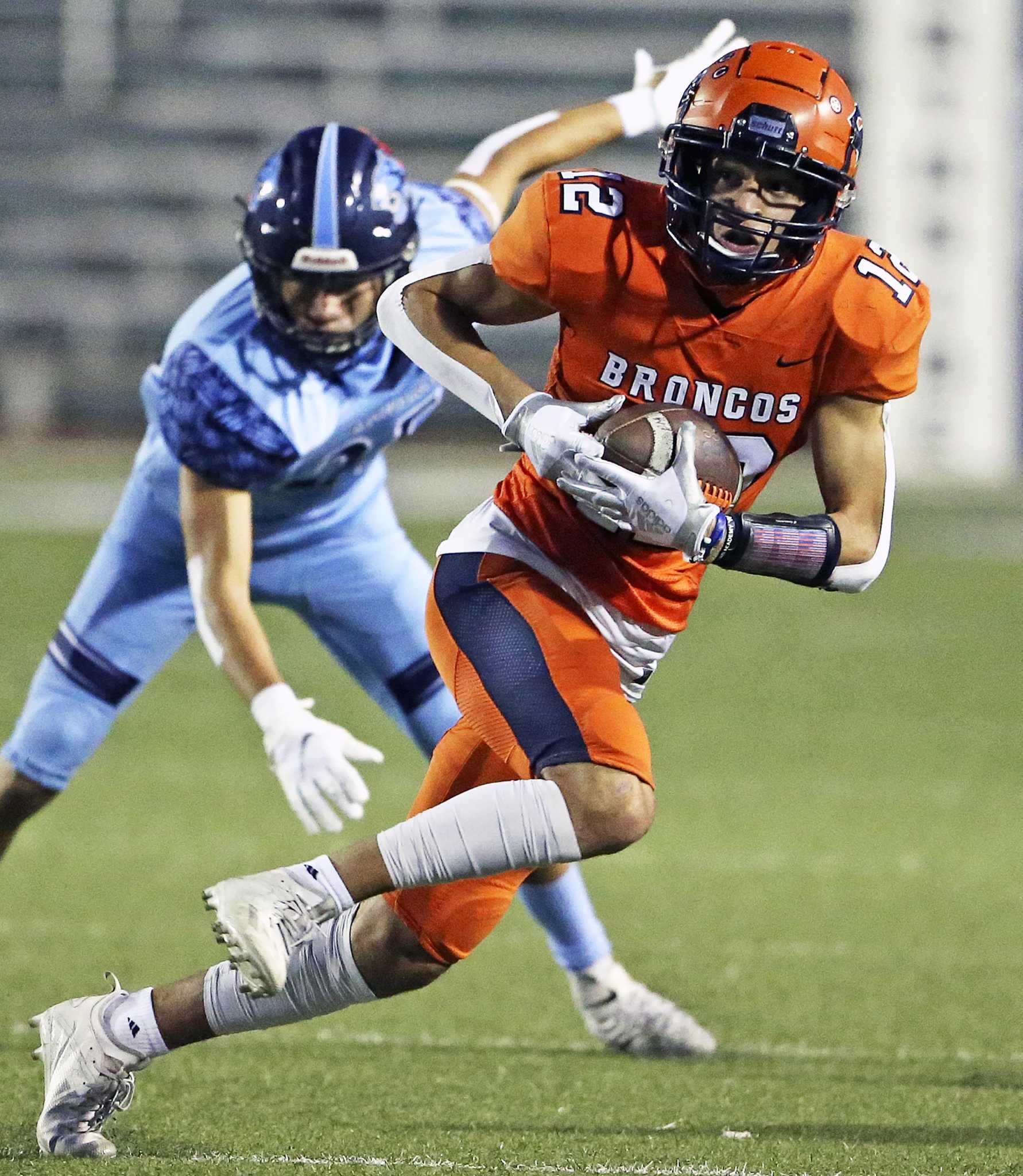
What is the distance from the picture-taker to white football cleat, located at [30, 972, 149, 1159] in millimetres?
3039

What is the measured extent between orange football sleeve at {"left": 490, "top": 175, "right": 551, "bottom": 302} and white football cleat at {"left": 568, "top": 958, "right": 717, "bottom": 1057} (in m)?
1.67

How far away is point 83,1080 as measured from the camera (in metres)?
3.04

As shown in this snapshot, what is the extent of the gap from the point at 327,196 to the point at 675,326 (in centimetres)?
118

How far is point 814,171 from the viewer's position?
10.2ft

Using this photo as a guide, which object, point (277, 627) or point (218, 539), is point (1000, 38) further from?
point (218, 539)

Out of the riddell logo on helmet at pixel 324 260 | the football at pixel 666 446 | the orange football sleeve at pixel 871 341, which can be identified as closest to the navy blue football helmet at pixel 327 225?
the riddell logo on helmet at pixel 324 260

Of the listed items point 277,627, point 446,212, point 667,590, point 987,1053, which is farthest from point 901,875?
point 277,627

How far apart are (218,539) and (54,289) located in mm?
33254

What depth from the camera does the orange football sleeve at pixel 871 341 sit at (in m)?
3.14

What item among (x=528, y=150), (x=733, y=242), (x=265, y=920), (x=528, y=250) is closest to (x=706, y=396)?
(x=733, y=242)

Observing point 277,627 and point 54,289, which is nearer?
point 277,627

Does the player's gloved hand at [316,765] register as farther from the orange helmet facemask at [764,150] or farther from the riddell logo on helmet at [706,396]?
the orange helmet facemask at [764,150]

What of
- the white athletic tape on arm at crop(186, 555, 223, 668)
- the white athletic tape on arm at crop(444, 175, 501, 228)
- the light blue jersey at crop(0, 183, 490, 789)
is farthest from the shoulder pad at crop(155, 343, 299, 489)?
the white athletic tape on arm at crop(444, 175, 501, 228)

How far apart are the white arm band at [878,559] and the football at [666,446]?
22cm
